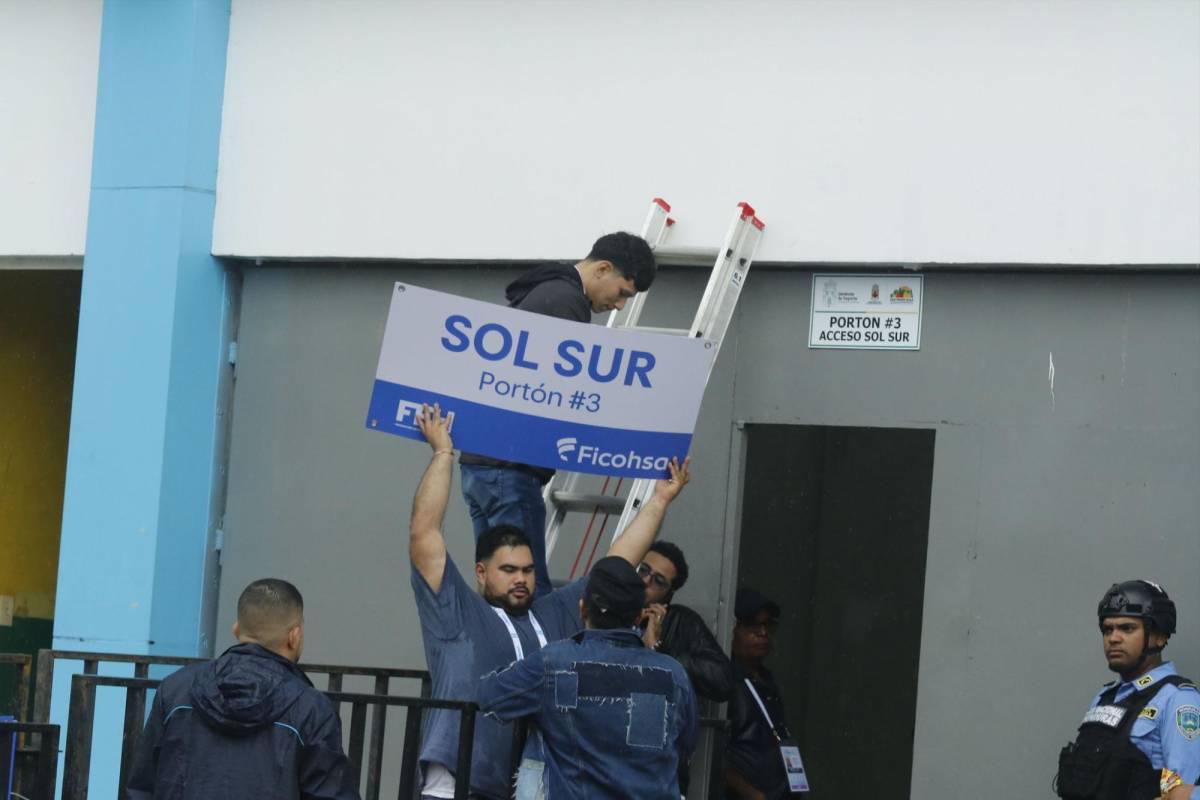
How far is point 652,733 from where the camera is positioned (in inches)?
205

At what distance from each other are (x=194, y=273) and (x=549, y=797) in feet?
15.4

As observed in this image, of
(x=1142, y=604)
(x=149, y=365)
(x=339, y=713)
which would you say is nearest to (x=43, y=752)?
(x=339, y=713)

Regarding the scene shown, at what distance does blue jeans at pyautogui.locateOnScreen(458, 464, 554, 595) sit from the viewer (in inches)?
252

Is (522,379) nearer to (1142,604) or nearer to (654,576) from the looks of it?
(654,576)

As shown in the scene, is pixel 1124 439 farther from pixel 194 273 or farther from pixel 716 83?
pixel 194 273

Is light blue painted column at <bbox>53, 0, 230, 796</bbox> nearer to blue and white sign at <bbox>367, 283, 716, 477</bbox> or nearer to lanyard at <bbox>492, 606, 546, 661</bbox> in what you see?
blue and white sign at <bbox>367, 283, 716, 477</bbox>

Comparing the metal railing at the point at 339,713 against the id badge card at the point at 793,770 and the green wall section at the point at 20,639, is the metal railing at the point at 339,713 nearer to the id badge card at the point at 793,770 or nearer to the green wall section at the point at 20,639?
the id badge card at the point at 793,770

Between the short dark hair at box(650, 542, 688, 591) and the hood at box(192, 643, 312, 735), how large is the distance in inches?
98.6

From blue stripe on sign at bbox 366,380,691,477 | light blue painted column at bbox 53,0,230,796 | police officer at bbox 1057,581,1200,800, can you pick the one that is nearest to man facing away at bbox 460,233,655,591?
blue stripe on sign at bbox 366,380,691,477

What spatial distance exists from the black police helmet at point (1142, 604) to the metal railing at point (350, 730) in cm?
254

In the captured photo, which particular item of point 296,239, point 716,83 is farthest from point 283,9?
point 716,83

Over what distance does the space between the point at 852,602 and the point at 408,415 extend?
5.84 metres

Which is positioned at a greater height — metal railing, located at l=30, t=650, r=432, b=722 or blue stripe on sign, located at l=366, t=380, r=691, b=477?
blue stripe on sign, located at l=366, t=380, r=691, b=477

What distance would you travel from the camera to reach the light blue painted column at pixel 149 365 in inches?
350
